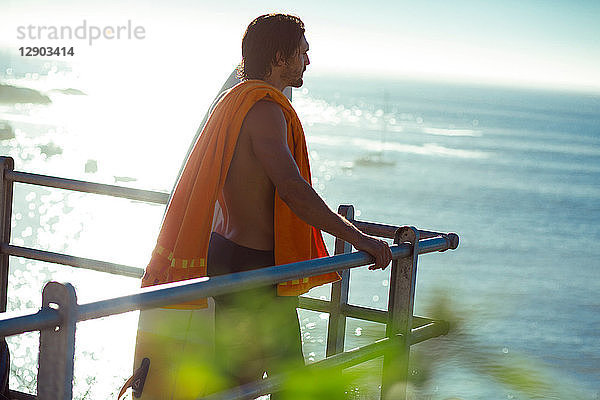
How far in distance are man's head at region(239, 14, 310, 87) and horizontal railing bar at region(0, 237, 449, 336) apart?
2.27 ft

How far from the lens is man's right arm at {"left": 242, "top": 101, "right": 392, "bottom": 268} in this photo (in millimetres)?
2156

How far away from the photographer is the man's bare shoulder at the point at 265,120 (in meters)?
2.24

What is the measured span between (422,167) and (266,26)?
10013cm

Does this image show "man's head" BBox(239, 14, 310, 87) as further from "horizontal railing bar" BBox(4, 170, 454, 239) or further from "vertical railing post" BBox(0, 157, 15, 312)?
"vertical railing post" BBox(0, 157, 15, 312)

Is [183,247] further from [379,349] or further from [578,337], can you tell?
[578,337]

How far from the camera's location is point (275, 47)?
2.39 meters

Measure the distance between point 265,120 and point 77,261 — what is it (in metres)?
1.12

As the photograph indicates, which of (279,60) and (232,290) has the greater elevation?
(279,60)

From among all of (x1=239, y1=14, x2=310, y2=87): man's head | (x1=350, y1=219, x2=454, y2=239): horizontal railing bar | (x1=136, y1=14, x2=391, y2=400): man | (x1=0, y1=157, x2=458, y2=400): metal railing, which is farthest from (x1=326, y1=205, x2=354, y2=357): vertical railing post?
(x1=239, y1=14, x2=310, y2=87): man's head

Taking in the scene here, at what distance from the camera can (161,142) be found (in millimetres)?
108375

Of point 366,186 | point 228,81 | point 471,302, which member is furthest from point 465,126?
point 228,81

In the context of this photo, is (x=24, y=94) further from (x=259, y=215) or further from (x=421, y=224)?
(x=259, y=215)

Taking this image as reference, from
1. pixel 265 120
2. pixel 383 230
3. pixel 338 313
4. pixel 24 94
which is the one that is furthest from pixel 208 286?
pixel 24 94

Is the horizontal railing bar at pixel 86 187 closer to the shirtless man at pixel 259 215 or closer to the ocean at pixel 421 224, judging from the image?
the ocean at pixel 421 224
